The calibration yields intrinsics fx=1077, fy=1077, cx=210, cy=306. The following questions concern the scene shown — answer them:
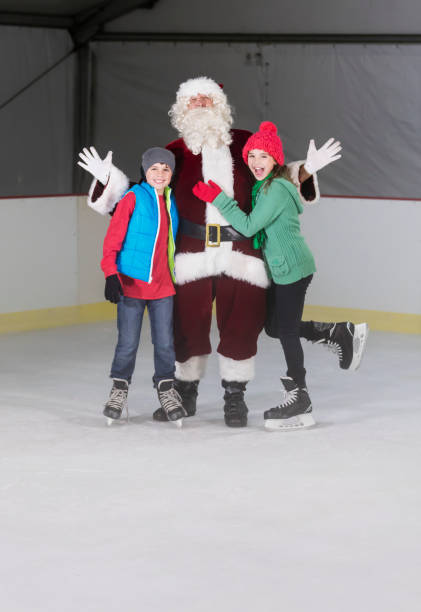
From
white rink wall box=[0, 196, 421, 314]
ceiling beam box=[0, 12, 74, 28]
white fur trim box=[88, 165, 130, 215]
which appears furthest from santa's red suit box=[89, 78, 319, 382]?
ceiling beam box=[0, 12, 74, 28]

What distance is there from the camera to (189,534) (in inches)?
117

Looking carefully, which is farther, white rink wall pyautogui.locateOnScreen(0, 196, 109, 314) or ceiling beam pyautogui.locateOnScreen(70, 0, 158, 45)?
ceiling beam pyautogui.locateOnScreen(70, 0, 158, 45)

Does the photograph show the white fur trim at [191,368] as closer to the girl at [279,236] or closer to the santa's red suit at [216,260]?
the santa's red suit at [216,260]

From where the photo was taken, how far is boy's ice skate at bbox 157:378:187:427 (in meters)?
4.13

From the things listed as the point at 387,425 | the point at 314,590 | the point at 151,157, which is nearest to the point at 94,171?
the point at 151,157

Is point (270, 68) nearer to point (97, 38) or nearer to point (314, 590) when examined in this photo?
point (97, 38)

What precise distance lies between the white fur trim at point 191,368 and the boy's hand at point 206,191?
2.13ft

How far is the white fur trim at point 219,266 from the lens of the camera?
411 centimetres

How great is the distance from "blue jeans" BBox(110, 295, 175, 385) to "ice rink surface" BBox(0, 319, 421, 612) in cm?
23

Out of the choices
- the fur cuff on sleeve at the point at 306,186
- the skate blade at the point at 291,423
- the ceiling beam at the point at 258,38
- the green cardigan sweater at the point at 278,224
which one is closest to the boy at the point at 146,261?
the green cardigan sweater at the point at 278,224

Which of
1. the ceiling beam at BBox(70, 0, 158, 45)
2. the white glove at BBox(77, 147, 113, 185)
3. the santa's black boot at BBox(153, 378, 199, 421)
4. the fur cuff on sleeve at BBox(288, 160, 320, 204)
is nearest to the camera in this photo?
the white glove at BBox(77, 147, 113, 185)

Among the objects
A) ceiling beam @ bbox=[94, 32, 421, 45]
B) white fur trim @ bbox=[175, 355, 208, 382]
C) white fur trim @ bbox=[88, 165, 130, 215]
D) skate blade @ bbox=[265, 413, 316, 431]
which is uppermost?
ceiling beam @ bbox=[94, 32, 421, 45]

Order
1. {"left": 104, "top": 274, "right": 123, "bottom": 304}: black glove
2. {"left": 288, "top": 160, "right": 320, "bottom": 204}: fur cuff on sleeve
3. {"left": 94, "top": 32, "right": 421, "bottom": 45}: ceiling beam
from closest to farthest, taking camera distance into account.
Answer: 1. {"left": 104, "top": 274, "right": 123, "bottom": 304}: black glove
2. {"left": 288, "top": 160, "right": 320, "bottom": 204}: fur cuff on sleeve
3. {"left": 94, "top": 32, "right": 421, "bottom": 45}: ceiling beam

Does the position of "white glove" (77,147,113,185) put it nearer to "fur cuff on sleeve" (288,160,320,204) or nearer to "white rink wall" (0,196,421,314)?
"fur cuff on sleeve" (288,160,320,204)
